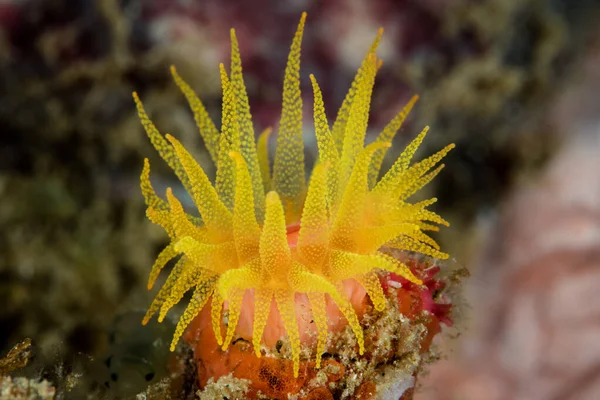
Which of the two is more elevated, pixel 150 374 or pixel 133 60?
pixel 133 60

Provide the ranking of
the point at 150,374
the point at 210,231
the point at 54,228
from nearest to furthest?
the point at 210,231 → the point at 150,374 → the point at 54,228

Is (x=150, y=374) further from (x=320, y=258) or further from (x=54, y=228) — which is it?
(x=54, y=228)

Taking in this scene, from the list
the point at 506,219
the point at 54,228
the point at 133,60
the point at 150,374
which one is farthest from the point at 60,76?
the point at 506,219

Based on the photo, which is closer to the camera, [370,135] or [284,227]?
[284,227]

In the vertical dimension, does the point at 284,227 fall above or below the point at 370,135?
below

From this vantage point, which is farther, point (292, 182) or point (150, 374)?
point (150, 374)
